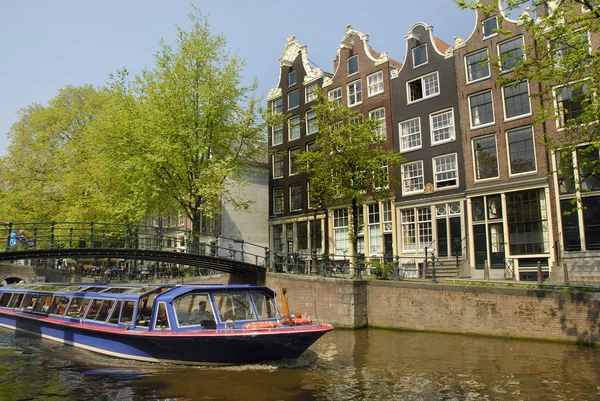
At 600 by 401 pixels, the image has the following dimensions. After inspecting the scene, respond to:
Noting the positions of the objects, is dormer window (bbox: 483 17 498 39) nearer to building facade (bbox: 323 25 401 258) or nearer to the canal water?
building facade (bbox: 323 25 401 258)

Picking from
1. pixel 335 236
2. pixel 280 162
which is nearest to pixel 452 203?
pixel 335 236

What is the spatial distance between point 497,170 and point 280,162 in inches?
610

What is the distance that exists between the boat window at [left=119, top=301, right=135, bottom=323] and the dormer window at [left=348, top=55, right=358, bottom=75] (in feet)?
68.0

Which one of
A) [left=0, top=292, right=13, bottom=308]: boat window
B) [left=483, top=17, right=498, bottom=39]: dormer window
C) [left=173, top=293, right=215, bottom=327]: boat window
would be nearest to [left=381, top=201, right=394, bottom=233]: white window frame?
[left=483, top=17, right=498, bottom=39]: dormer window

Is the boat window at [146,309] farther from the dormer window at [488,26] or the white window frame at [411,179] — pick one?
the dormer window at [488,26]

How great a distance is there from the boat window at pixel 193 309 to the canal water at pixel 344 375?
119 cm

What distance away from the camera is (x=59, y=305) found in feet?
58.3

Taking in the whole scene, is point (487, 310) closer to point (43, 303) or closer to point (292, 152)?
point (43, 303)

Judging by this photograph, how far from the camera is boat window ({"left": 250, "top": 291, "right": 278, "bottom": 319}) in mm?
13492

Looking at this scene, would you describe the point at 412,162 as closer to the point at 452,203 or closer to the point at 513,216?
the point at 452,203

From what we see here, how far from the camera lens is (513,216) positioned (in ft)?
74.0

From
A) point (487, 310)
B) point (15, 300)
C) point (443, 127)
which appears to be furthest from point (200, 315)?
point (443, 127)

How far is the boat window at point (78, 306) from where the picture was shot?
16.6 meters

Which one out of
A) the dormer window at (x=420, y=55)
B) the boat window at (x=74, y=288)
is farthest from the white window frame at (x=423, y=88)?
the boat window at (x=74, y=288)
